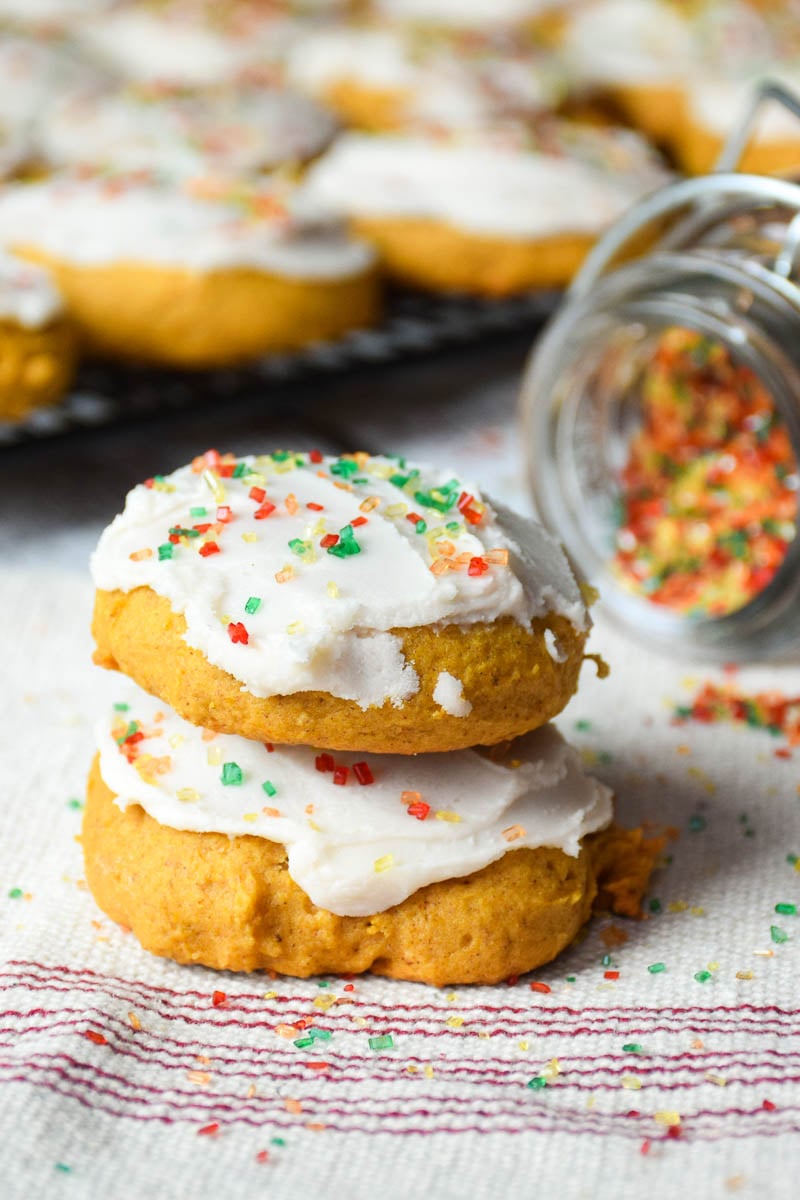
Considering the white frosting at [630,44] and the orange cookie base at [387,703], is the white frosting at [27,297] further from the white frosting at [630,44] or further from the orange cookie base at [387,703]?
the white frosting at [630,44]

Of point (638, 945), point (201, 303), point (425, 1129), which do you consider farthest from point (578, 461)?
point (425, 1129)

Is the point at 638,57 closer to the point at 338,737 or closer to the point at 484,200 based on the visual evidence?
the point at 484,200

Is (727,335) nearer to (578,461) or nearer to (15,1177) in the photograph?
(578,461)

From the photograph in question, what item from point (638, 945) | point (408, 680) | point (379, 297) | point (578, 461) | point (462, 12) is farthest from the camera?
point (462, 12)

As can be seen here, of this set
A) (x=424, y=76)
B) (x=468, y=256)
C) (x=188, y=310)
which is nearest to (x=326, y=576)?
(x=188, y=310)

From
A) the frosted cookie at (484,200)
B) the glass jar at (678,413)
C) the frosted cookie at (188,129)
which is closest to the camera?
the glass jar at (678,413)

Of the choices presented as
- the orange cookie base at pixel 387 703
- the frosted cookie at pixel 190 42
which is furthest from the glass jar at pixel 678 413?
the frosted cookie at pixel 190 42

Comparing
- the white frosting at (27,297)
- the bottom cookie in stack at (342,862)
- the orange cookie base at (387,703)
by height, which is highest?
the orange cookie base at (387,703)
